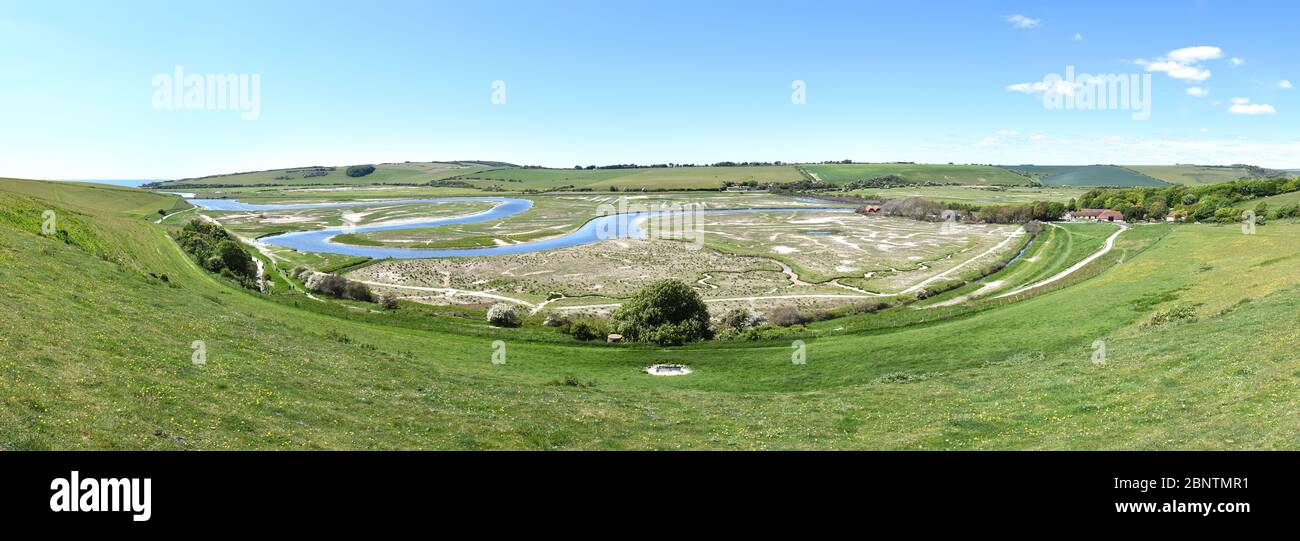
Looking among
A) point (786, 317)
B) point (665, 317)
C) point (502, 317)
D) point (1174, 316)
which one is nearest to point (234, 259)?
point (502, 317)

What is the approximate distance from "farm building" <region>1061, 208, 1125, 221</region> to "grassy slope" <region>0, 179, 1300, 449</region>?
4414 inches

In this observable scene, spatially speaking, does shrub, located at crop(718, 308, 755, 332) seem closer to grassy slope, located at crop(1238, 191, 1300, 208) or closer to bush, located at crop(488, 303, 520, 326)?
bush, located at crop(488, 303, 520, 326)

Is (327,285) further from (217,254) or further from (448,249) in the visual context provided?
(448,249)

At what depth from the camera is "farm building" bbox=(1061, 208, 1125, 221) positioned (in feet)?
455

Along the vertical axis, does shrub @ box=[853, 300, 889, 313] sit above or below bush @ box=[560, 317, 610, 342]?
above

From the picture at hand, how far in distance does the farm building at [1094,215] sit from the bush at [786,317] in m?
124

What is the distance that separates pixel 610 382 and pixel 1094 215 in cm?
16128

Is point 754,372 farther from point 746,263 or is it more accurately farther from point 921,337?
point 746,263

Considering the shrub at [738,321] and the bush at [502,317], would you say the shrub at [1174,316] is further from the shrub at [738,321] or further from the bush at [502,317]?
the bush at [502,317]

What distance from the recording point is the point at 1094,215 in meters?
144

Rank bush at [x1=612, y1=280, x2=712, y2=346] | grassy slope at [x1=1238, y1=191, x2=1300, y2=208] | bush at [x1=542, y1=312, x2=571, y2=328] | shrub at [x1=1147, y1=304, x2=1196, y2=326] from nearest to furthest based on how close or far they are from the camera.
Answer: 1. shrub at [x1=1147, y1=304, x2=1196, y2=326]
2. bush at [x1=612, y1=280, x2=712, y2=346]
3. bush at [x1=542, y1=312, x2=571, y2=328]
4. grassy slope at [x1=1238, y1=191, x2=1300, y2=208]

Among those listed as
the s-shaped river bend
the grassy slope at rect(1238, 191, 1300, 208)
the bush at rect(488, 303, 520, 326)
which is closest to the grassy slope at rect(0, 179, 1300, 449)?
Result: the bush at rect(488, 303, 520, 326)

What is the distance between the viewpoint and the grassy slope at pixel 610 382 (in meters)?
17.4

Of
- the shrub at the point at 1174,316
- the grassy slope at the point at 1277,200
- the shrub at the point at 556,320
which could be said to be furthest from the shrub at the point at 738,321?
the grassy slope at the point at 1277,200
